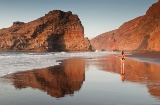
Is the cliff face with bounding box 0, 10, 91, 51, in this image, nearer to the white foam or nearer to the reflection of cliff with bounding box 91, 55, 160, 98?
the white foam

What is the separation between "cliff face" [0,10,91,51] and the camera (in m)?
164

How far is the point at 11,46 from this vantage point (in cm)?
16275

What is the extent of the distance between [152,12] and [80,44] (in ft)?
169

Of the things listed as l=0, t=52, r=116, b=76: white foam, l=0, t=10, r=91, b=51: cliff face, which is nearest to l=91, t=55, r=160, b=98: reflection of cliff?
l=0, t=52, r=116, b=76: white foam

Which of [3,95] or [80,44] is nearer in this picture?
[3,95]

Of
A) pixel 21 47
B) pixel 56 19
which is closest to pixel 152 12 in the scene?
pixel 56 19

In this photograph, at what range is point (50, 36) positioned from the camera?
16725cm

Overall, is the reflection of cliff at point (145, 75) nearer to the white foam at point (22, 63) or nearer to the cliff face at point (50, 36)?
the white foam at point (22, 63)

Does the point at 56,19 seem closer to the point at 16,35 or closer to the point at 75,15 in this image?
the point at 75,15

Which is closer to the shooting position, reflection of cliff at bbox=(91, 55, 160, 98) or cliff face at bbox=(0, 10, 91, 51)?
reflection of cliff at bbox=(91, 55, 160, 98)

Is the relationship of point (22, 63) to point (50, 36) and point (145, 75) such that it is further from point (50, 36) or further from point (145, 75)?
point (50, 36)

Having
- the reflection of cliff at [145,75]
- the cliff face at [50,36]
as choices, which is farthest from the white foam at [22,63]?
the cliff face at [50,36]

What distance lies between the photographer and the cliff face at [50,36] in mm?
163500

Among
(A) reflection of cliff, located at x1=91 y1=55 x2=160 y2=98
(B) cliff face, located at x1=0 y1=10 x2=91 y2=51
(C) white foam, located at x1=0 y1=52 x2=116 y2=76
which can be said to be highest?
(B) cliff face, located at x1=0 y1=10 x2=91 y2=51
